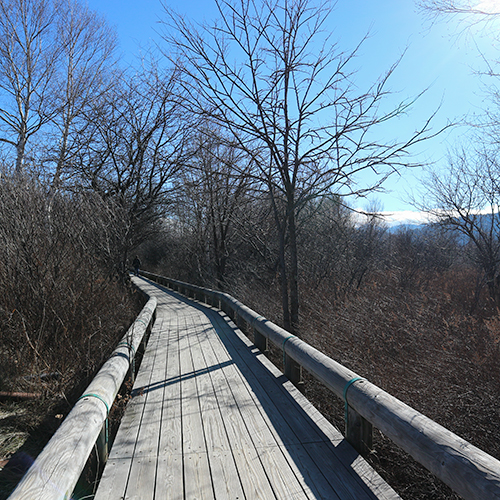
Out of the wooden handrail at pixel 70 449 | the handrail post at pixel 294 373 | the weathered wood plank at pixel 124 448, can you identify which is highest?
the wooden handrail at pixel 70 449

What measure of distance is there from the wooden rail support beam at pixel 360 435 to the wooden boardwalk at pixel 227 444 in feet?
0.29

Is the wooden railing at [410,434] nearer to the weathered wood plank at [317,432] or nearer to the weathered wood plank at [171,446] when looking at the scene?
the weathered wood plank at [317,432]

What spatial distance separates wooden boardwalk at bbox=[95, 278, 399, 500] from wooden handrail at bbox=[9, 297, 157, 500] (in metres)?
0.42

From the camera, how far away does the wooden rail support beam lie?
3164 millimetres

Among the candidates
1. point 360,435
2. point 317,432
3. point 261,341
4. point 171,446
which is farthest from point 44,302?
point 360,435

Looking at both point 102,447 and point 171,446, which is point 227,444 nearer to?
point 171,446

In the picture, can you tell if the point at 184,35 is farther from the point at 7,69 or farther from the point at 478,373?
the point at 7,69

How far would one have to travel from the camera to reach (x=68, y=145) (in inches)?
537

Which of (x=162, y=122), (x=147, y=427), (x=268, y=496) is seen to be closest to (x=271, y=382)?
(x=147, y=427)

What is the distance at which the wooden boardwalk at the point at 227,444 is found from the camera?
2609 millimetres

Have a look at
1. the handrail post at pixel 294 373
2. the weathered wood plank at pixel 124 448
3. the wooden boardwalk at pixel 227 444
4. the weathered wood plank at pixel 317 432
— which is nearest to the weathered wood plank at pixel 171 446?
the wooden boardwalk at pixel 227 444

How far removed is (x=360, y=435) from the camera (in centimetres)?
319

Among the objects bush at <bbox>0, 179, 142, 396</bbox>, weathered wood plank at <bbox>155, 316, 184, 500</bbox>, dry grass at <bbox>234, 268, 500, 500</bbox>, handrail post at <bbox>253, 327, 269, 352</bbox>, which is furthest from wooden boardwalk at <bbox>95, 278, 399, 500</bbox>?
bush at <bbox>0, 179, 142, 396</bbox>

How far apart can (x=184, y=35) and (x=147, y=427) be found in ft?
22.2
